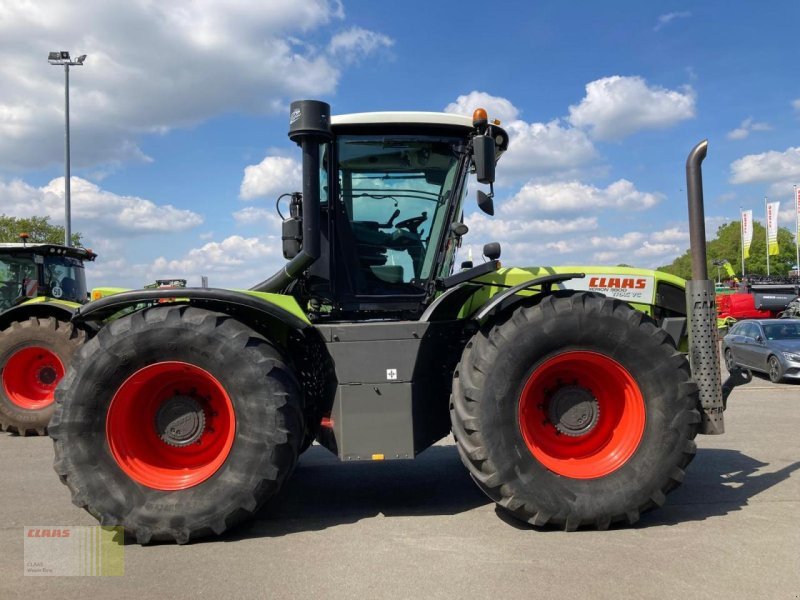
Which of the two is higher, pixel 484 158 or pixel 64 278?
pixel 484 158

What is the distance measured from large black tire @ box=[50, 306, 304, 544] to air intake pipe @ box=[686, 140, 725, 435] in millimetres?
2747

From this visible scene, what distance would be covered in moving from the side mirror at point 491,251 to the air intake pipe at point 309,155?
1263 millimetres

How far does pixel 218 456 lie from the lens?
4.04 metres

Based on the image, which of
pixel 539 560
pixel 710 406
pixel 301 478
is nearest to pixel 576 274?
pixel 710 406

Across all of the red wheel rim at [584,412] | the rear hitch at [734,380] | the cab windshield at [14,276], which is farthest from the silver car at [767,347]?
the cab windshield at [14,276]

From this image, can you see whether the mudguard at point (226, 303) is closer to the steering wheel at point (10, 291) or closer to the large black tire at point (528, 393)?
the large black tire at point (528, 393)

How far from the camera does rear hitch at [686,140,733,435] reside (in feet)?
13.8

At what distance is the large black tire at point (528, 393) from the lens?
12.6ft

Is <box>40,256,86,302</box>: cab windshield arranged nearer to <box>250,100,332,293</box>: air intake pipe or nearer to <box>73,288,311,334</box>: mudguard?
<box>73,288,311,334</box>: mudguard

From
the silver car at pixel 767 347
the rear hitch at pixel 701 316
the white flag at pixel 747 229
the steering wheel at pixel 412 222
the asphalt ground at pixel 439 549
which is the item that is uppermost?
the white flag at pixel 747 229

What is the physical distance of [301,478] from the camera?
5391 mm

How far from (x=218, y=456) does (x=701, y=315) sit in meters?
3.44

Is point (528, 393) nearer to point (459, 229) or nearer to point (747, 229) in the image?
point (459, 229)

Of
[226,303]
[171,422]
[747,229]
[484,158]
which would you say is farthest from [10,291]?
[747,229]
